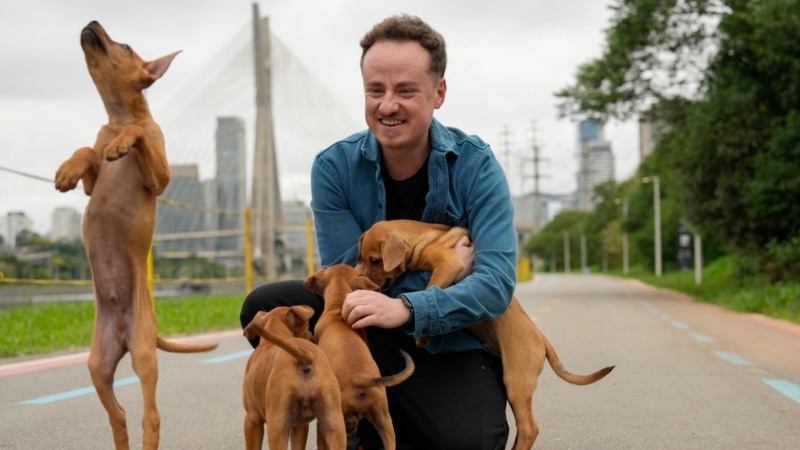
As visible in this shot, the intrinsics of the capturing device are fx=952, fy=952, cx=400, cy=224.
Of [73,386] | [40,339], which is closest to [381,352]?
[73,386]

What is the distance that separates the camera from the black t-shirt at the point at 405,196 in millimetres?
4168

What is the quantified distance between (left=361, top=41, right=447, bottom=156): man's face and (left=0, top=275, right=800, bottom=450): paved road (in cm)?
167

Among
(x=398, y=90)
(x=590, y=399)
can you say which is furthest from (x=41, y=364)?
(x=398, y=90)

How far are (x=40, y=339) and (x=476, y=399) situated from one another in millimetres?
6434

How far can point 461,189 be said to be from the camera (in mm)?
4031

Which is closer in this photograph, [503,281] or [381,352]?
[503,281]

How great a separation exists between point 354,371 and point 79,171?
1090 millimetres

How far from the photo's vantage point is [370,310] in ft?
10.8

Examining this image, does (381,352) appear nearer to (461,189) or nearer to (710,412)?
(461,189)

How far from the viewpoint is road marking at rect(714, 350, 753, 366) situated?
7965mm

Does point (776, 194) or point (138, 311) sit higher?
point (776, 194)

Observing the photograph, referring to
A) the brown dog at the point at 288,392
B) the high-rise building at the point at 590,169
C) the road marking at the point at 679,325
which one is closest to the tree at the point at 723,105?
the road marking at the point at 679,325

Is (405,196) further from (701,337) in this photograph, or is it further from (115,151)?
(701,337)

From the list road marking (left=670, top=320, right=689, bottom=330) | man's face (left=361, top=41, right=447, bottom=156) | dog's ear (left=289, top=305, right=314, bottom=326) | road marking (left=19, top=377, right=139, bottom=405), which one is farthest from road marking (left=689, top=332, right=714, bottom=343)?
dog's ear (left=289, top=305, right=314, bottom=326)
